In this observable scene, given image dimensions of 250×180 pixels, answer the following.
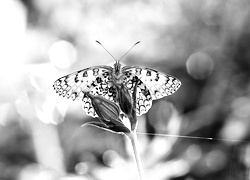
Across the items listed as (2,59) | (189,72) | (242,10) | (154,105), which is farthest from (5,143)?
(242,10)

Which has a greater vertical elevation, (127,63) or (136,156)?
(127,63)

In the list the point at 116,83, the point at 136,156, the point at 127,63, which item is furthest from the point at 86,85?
the point at 127,63

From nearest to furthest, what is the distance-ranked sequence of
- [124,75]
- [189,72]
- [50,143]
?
[124,75], [50,143], [189,72]

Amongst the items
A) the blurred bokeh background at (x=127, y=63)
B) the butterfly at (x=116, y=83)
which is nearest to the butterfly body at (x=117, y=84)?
the butterfly at (x=116, y=83)

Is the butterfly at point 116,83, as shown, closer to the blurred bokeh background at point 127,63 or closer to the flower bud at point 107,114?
the flower bud at point 107,114

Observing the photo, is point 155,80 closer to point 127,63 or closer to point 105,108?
point 105,108

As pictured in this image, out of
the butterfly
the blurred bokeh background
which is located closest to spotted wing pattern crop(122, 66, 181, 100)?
the butterfly

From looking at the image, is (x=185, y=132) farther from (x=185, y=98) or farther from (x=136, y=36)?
(x=136, y=36)

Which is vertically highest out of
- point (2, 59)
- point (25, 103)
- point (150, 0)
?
point (150, 0)
